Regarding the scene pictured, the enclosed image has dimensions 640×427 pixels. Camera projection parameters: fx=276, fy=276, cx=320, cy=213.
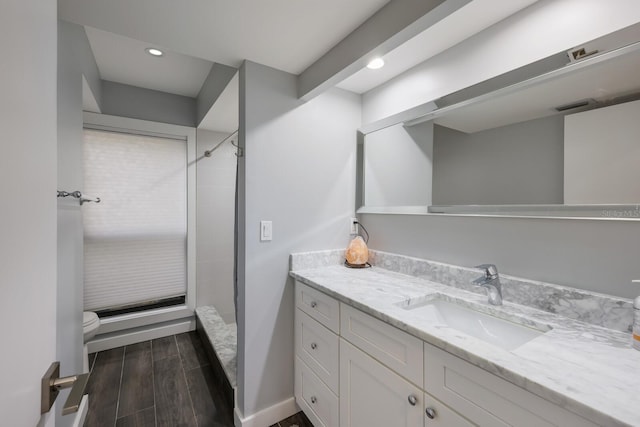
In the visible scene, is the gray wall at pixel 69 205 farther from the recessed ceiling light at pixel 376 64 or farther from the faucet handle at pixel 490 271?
the faucet handle at pixel 490 271

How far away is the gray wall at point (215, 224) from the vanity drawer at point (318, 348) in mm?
1661

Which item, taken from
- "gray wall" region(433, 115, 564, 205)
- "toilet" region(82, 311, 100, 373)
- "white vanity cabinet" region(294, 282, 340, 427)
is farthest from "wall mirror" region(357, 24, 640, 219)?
"toilet" region(82, 311, 100, 373)

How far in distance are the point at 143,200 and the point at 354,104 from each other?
2250 millimetres

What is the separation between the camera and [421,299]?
1.35 meters

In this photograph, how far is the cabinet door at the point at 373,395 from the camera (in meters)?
1.00

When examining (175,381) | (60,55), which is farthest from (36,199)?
(175,381)

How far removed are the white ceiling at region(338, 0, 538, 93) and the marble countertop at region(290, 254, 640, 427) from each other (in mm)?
1295

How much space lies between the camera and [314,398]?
156cm

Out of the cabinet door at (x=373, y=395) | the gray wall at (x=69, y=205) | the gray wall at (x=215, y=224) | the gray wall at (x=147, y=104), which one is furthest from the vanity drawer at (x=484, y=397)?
the gray wall at (x=147, y=104)

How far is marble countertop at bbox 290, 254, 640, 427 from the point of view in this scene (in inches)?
24.4

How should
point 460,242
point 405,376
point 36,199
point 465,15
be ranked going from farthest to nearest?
1. point 460,242
2. point 465,15
3. point 405,376
4. point 36,199

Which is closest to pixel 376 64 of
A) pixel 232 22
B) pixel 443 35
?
pixel 443 35

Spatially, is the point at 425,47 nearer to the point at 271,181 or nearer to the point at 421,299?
the point at 271,181

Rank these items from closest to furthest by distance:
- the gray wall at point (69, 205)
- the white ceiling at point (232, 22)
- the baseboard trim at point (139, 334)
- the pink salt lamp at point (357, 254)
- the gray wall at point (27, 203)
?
1. the gray wall at point (27, 203)
2. the white ceiling at point (232, 22)
3. the gray wall at point (69, 205)
4. the pink salt lamp at point (357, 254)
5. the baseboard trim at point (139, 334)
